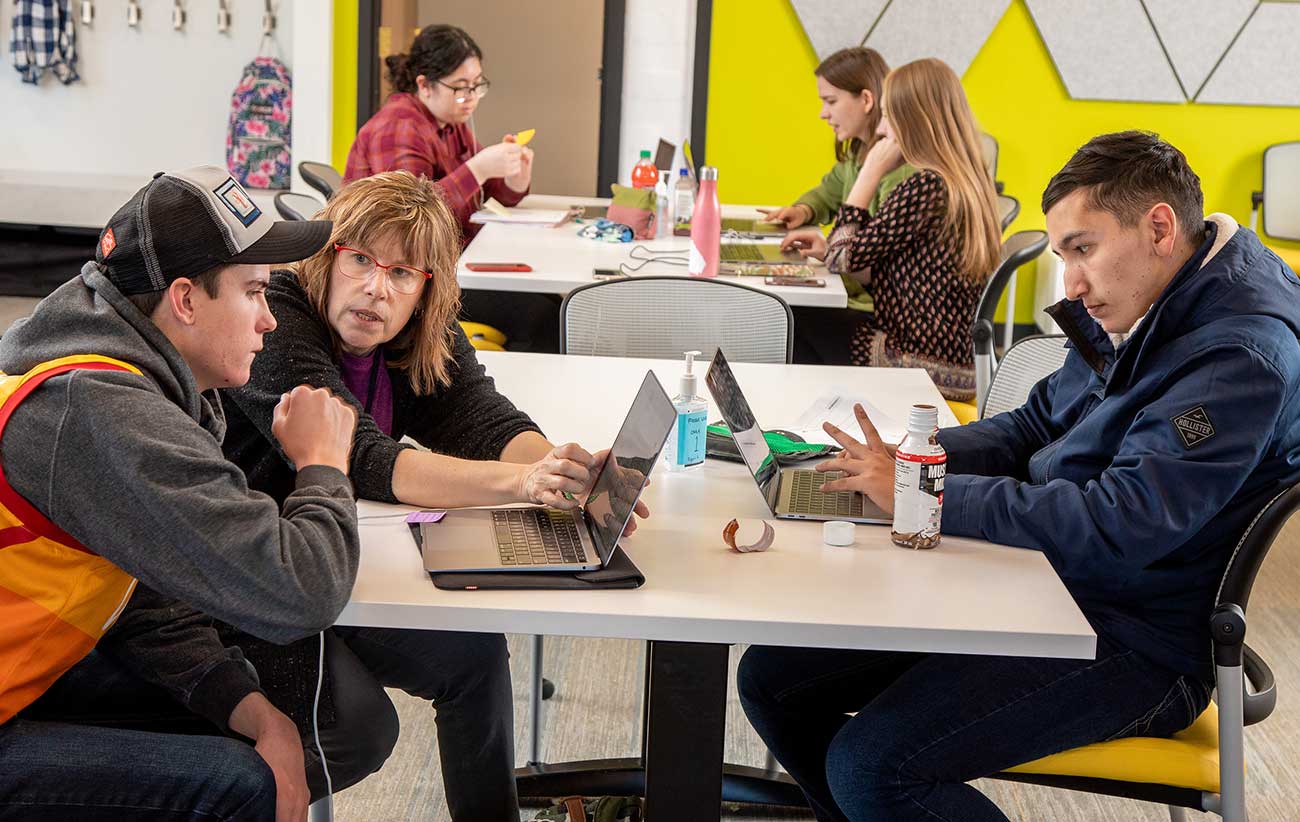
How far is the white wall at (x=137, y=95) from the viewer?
6.44m

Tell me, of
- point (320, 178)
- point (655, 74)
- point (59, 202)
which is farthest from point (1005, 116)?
point (59, 202)

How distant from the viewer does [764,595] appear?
4.85 ft

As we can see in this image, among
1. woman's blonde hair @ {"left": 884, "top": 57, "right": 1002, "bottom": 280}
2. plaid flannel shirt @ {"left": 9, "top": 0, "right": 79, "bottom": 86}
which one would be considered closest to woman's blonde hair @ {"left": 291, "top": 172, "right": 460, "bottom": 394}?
woman's blonde hair @ {"left": 884, "top": 57, "right": 1002, "bottom": 280}

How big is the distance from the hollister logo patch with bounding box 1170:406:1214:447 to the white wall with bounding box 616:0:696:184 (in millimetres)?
4656

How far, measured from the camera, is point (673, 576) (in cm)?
153

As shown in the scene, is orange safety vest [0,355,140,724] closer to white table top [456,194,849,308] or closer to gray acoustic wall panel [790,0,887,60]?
white table top [456,194,849,308]

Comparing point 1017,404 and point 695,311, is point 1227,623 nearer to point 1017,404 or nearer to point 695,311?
point 1017,404

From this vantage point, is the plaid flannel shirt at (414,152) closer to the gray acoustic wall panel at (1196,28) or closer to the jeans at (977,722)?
the jeans at (977,722)

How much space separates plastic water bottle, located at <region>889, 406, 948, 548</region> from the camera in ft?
5.25

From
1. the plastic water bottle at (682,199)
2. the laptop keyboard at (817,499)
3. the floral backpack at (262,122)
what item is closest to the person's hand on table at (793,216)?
the plastic water bottle at (682,199)

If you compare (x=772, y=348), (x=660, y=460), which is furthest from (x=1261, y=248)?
(x=772, y=348)

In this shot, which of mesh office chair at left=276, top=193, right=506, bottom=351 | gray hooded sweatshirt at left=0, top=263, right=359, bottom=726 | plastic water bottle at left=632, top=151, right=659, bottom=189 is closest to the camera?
gray hooded sweatshirt at left=0, top=263, right=359, bottom=726

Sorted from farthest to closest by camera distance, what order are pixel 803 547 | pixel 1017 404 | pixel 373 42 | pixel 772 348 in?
pixel 373 42, pixel 772 348, pixel 1017 404, pixel 803 547

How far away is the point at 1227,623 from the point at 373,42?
531 cm
